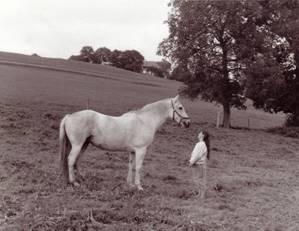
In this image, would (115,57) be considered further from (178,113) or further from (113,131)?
(113,131)

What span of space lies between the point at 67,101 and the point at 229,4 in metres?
13.8

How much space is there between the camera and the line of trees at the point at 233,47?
110ft

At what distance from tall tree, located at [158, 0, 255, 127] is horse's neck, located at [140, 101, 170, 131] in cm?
2199

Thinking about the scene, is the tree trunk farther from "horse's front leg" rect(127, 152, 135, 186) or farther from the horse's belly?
the horse's belly

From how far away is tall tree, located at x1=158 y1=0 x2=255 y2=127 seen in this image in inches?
1328

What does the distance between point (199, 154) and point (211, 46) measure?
24.7 m

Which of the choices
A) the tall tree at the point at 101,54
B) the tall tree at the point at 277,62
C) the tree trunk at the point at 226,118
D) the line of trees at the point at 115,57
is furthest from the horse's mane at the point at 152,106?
the tall tree at the point at 101,54

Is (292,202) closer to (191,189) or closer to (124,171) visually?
(191,189)

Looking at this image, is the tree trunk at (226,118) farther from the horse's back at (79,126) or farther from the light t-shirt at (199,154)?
the horse's back at (79,126)

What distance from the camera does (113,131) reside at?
39.1 ft

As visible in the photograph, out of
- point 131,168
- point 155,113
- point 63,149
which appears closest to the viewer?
point 63,149

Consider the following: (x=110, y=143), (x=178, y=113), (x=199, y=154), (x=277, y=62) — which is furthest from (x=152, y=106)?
(x=277, y=62)

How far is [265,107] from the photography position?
128ft

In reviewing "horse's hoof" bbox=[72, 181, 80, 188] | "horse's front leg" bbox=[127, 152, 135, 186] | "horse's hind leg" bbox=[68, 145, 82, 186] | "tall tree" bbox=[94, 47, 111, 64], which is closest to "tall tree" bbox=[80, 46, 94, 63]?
"tall tree" bbox=[94, 47, 111, 64]
